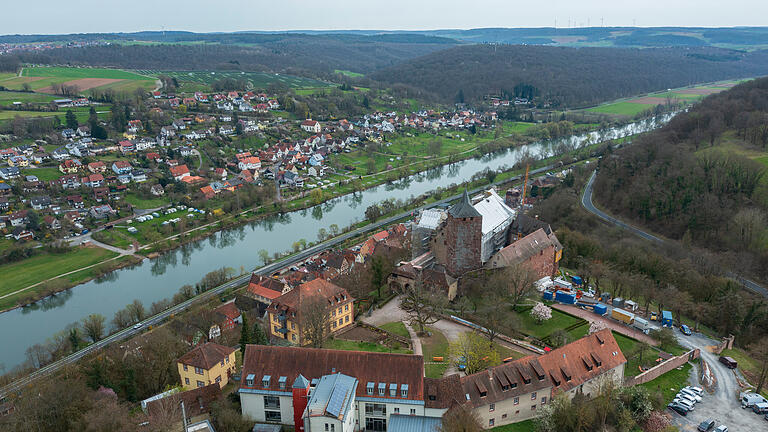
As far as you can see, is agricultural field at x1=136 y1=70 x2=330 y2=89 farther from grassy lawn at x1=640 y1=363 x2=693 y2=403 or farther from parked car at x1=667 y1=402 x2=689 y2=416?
parked car at x1=667 y1=402 x2=689 y2=416

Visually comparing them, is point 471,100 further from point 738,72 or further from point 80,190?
point 80,190


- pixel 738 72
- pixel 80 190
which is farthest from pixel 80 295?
pixel 738 72

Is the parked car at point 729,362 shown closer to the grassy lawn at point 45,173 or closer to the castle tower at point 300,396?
the castle tower at point 300,396

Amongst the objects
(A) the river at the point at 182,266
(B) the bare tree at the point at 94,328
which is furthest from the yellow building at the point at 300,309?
(A) the river at the point at 182,266

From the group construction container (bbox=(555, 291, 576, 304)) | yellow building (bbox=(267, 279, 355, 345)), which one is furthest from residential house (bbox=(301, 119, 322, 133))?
construction container (bbox=(555, 291, 576, 304))

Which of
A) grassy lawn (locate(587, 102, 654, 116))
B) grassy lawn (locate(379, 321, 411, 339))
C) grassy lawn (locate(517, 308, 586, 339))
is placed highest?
grassy lawn (locate(587, 102, 654, 116))

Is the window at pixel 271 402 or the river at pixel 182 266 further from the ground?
the window at pixel 271 402

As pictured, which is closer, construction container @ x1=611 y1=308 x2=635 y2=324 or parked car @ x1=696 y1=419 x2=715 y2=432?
parked car @ x1=696 y1=419 x2=715 y2=432
